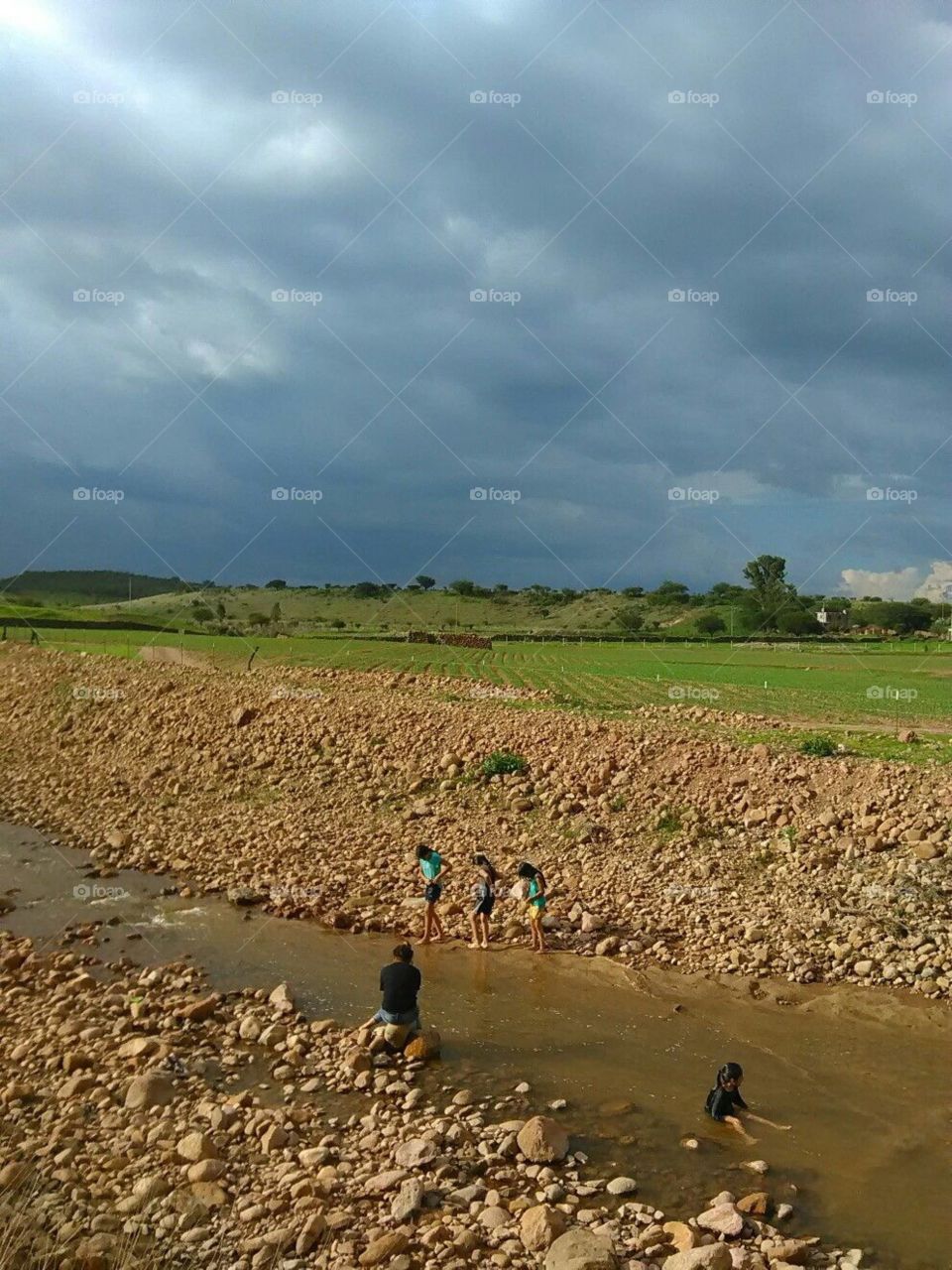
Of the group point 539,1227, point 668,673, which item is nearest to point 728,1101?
point 539,1227

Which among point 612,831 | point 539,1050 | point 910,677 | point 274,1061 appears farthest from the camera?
point 910,677

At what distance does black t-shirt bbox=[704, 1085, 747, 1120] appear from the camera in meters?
8.89

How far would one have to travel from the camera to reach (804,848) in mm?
15953

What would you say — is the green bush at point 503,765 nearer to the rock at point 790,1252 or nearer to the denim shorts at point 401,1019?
the denim shorts at point 401,1019

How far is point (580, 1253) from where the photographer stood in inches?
257

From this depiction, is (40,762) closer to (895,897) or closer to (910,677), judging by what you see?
(895,897)

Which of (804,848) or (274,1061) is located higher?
(804,848)

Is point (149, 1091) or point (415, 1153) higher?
point (415, 1153)

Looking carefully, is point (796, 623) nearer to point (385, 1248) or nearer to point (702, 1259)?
point (702, 1259)

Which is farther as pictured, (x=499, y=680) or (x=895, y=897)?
(x=499, y=680)

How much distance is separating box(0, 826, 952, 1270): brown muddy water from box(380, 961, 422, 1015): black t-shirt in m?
0.84

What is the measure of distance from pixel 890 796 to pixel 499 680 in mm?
19255

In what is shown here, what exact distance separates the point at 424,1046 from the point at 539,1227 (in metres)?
3.41

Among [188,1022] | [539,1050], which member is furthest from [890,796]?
[188,1022]
